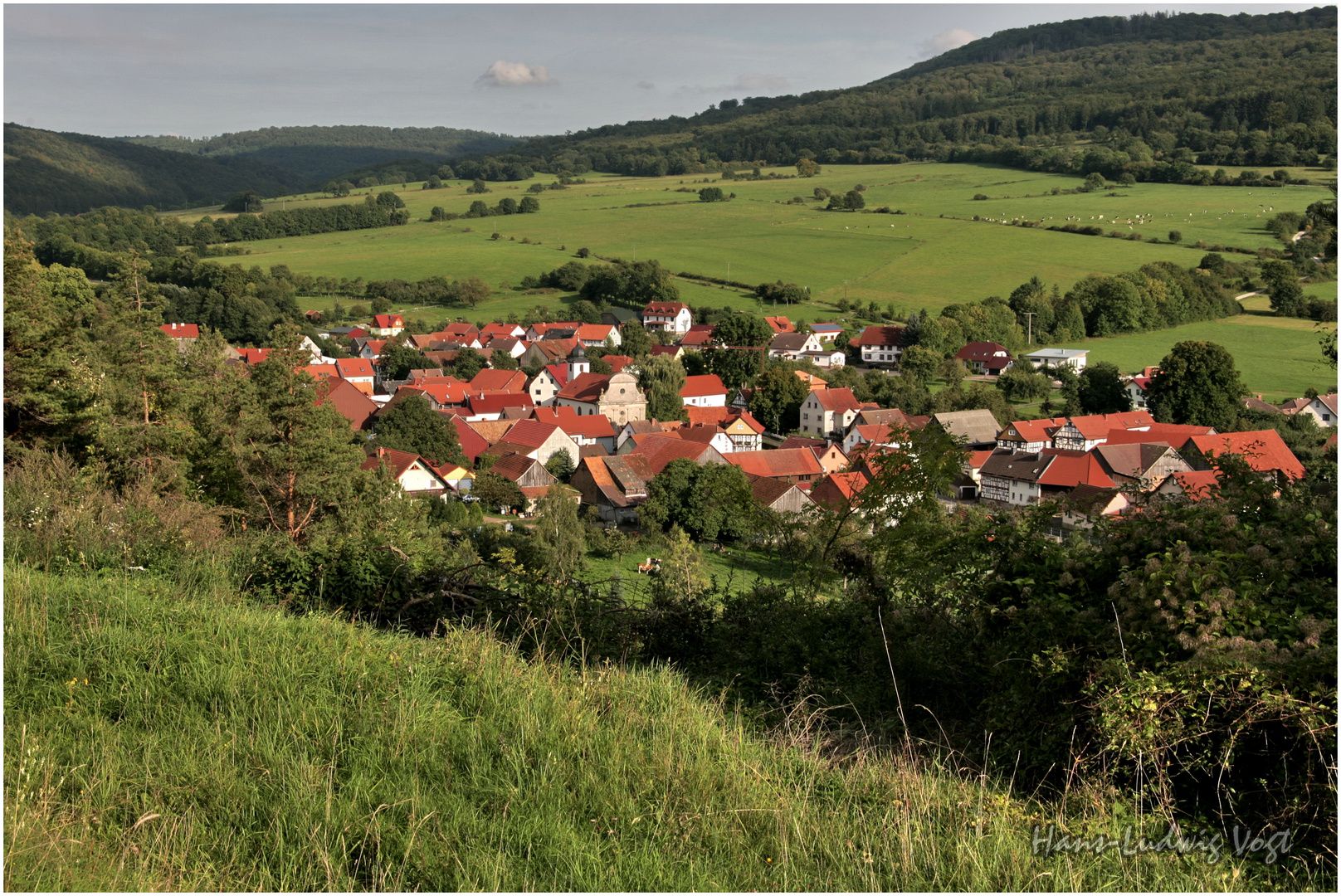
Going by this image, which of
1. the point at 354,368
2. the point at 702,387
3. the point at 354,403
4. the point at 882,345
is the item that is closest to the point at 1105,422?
the point at 702,387

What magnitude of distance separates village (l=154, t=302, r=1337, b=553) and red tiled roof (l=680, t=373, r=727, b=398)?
0.38 ft

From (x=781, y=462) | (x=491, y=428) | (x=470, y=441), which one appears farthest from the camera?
(x=491, y=428)

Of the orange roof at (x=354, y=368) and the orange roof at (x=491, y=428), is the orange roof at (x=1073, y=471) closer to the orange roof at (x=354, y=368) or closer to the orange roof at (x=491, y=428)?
the orange roof at (x=491, y=428)

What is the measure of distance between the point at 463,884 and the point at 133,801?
125cm

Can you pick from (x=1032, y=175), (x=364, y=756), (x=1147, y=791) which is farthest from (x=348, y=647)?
(x=1032, y=175)

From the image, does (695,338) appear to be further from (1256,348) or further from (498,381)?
(1256,348)

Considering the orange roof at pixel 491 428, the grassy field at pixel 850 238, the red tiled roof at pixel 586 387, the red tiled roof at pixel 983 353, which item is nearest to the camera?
the orange roof at pixel 491 428

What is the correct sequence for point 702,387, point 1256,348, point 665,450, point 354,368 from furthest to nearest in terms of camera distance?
point 354,368, point 702,387, point 1256,348, point 665,450

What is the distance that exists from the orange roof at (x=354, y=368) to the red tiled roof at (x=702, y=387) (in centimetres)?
2235

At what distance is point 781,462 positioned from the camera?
4038 cm

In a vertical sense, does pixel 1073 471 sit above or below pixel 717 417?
above

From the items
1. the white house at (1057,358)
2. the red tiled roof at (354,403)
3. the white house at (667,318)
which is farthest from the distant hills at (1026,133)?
the red tiled roof at (354,403)

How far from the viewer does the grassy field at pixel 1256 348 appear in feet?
168

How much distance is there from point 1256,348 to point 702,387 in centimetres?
3599
